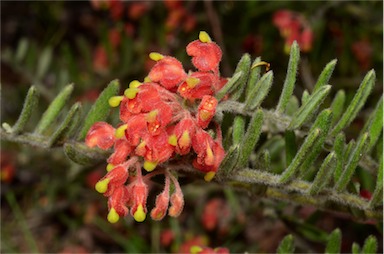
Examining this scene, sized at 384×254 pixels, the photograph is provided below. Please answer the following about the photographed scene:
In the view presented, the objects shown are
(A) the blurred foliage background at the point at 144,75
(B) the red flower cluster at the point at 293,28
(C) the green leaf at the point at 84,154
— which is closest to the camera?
(C) the green leaf at the point at 84,154

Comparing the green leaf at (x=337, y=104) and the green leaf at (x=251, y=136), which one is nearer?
the green leaf at (x=251, y=136)

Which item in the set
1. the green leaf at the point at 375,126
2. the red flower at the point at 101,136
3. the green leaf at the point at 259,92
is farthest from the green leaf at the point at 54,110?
the green leaf at the point at 375,126

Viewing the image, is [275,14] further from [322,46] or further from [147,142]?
[147,142]

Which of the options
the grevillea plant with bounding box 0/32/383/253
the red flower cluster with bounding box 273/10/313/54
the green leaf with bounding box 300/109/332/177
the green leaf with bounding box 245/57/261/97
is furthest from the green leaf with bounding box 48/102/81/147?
the red flower cluster with bounding box 273/10/313/54

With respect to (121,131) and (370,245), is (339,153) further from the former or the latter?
(121,131)

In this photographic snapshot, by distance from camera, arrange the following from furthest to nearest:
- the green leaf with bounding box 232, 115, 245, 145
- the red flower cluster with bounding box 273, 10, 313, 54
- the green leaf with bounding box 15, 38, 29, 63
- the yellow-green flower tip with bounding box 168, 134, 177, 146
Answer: the green leaf with bounding box 15, 38, 29, 63
the red flower cluster with bounding box 273, 10, 313, 54
the green leaf with bounding box 232, 115, 245, 145
the yellow-green flower tip with bounding box 168, 134, 177, 146

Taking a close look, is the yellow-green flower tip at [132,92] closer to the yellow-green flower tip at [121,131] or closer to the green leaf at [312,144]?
the yellow-green flower tip at [121,131]

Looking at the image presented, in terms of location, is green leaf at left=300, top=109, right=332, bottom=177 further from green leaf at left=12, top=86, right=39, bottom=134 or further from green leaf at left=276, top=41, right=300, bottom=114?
green leaf at left=12, top=86, right=39, bottom=134

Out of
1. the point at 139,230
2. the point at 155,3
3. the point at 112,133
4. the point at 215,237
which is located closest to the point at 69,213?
the point at 139,230
